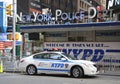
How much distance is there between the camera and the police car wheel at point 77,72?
63.0 feet

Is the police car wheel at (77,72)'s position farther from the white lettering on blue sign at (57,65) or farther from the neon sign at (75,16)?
the neon sign at (75,16)

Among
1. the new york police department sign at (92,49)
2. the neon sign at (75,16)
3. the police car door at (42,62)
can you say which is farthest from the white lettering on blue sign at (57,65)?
the neon sign at (75,16)

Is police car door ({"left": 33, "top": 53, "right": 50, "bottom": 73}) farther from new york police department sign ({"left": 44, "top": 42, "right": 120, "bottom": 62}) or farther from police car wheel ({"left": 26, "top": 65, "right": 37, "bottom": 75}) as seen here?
new york police department sign ({"left": 44, "top": 42, "right": 120, "bottom": 62})

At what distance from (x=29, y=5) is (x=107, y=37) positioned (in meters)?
37.5

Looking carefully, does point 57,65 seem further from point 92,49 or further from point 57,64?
point 92,49

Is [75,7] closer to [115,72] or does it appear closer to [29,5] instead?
[29,5]

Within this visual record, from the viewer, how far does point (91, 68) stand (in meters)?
19.2

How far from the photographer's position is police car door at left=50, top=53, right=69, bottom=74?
774 inches

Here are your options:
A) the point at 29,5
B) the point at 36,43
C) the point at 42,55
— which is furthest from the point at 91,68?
the point at 29,5

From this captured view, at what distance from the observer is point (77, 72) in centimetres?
1936

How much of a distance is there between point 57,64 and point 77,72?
129 cm

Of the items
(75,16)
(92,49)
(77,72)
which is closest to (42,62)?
(77,72)

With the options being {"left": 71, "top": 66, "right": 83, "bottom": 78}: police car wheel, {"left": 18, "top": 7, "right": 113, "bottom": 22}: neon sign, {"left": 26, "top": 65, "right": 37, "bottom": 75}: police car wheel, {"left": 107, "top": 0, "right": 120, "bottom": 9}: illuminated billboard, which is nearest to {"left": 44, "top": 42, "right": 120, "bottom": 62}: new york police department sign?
{"left": 18, "top": 7, "right": 113, "bottom": 22}: neon sign

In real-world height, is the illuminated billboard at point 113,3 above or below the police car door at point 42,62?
above
